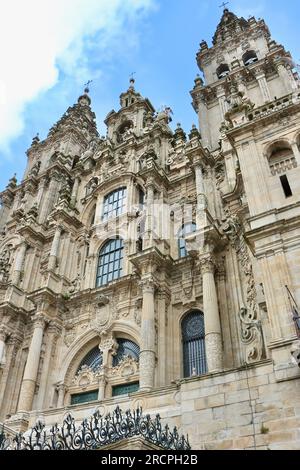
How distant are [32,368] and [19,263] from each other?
7975mm

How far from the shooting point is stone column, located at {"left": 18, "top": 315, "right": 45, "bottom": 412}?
61.6ft

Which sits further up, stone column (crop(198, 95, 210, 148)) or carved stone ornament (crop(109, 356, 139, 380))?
stone column (crop(198, 95, 210, 148))

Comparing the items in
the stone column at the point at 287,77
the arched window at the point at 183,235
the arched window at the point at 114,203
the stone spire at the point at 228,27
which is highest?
the stone spire at the point at 228,27

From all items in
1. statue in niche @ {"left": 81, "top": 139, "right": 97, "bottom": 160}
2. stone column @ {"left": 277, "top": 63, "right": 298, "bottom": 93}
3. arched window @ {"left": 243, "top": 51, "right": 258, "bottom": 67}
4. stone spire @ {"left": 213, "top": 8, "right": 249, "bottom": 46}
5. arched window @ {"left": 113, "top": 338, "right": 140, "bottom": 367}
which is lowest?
arched window @ {"left": 113, "top": 338, "right": 140, "bottom": 367}

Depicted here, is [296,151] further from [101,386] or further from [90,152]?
[90,152]

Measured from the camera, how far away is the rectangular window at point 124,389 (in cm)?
1823

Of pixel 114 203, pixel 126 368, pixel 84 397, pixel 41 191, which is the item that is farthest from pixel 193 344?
pixel 41 191

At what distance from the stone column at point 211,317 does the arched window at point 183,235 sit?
311 cm

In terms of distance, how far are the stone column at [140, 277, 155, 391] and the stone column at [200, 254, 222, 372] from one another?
2.22 m

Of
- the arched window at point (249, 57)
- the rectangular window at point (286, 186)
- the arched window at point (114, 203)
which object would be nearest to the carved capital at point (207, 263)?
the rectangular window at point (286, 186)

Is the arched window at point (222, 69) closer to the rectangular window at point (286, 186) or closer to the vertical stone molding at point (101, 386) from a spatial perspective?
the rectangular window at point (286, 186)

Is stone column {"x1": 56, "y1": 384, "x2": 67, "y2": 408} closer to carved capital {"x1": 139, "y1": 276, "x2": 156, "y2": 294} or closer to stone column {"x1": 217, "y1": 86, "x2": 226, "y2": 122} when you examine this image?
carved capital {"x1": 139, "y1": 276, "x2": 156, "y2": 294}

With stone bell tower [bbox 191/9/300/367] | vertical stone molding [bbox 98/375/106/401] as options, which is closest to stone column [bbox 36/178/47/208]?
stone bell tower [bbox 191/9/300/367]
